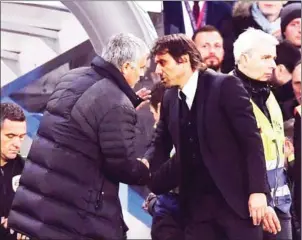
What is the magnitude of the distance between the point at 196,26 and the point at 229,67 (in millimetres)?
509

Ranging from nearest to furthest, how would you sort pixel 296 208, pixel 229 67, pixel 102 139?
pixel 102 139, pixel 296 208, pixel 229 67

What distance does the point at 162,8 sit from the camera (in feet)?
13.5

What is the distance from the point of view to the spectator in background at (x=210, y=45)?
3.70 m

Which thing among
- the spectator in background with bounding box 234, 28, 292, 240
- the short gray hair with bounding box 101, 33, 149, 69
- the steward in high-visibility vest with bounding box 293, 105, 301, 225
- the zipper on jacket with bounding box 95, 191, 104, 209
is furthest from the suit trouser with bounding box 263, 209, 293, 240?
the short gray hair with bounding box 101, 33, 149, 69

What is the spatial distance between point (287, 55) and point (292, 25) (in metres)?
0.19

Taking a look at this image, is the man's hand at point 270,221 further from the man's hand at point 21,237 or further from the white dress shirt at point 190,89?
the man's hand at point 21,237

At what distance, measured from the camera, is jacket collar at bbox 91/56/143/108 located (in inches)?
114

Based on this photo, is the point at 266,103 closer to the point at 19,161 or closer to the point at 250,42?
the point at 250,42

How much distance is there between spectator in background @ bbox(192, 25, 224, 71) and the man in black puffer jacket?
0.90 m

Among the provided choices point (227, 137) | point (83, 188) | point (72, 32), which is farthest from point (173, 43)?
point (72, 32)

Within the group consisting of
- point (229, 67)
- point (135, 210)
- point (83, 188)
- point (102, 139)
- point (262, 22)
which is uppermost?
point (262, 22)

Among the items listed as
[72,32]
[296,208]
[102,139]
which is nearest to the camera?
[102,139]

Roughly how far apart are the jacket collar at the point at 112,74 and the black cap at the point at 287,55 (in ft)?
3.88

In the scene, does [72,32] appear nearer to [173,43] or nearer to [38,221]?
[173,43]
